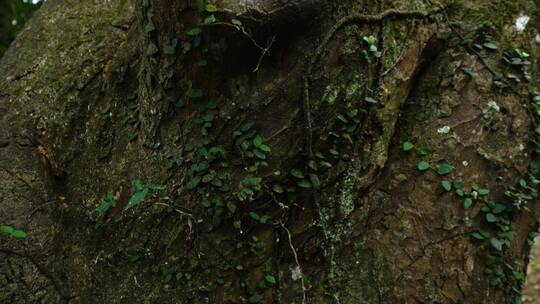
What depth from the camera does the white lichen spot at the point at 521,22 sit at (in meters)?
2.73

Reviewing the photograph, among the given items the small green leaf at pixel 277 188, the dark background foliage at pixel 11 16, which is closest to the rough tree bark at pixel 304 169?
the small green leaf at pixel 277 188

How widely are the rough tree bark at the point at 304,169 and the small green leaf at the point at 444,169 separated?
0.04 feet

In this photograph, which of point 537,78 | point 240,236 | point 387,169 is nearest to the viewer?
point 240,236

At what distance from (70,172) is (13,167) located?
281 mm

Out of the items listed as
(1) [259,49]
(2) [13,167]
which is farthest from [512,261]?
(2) [13,167]

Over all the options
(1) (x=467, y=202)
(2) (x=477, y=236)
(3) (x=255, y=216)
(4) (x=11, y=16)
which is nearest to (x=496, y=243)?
(2) (x=477, y=236)

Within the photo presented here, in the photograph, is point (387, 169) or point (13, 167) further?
point (13, 167)

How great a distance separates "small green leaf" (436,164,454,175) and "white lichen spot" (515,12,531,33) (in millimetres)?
827

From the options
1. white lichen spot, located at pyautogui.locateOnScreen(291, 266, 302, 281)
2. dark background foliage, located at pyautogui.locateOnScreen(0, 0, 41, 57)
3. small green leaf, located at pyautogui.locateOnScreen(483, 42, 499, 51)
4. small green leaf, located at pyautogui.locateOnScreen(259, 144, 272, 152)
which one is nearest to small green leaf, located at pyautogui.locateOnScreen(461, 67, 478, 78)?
small green leaf, located at pyautogui.locateOnScreen(483, 42, 499, 51)

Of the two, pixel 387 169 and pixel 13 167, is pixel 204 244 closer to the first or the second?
pixel 387 169

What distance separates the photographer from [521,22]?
9.00 feet

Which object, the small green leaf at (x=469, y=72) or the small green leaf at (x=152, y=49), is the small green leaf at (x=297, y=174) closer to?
the small green leaf at (x=152, y=49)

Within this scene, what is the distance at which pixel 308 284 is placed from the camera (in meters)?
2.31

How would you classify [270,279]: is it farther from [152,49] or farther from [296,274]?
[152,49]
